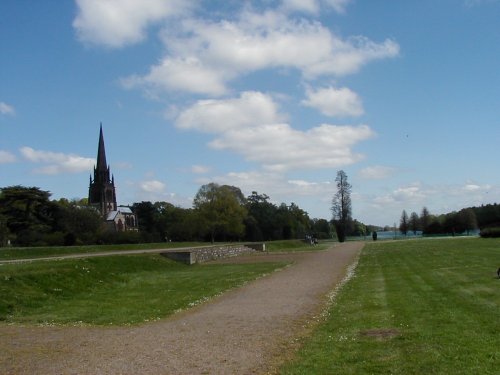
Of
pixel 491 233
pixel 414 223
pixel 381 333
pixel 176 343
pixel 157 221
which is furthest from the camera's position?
pixel 414 223

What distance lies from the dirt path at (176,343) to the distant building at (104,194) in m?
117

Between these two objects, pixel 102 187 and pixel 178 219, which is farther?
pixel 102 187

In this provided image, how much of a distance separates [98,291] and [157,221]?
335 ft

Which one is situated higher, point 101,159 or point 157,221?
point 101,159

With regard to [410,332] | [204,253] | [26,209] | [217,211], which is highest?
[26,209]

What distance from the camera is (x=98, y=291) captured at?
2141 cm

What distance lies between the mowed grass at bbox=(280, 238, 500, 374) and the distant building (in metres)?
117

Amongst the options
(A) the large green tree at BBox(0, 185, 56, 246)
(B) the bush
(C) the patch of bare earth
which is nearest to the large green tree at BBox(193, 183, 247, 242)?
(A) the large green tree at BBox(0, 185, 56, 246)

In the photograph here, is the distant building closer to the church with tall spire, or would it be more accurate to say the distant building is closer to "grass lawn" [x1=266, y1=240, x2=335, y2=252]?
the church with tall spire

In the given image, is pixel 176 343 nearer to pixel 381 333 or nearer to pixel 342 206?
pixel 381 333

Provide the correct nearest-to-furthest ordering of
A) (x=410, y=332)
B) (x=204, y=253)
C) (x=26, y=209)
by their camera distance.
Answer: (x=410, y=332) → (x=204, y=253) → (x=26, y=209)

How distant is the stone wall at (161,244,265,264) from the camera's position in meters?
37.5

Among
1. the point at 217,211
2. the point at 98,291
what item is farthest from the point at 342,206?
the point at 98,291

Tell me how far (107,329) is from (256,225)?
92.7 m
